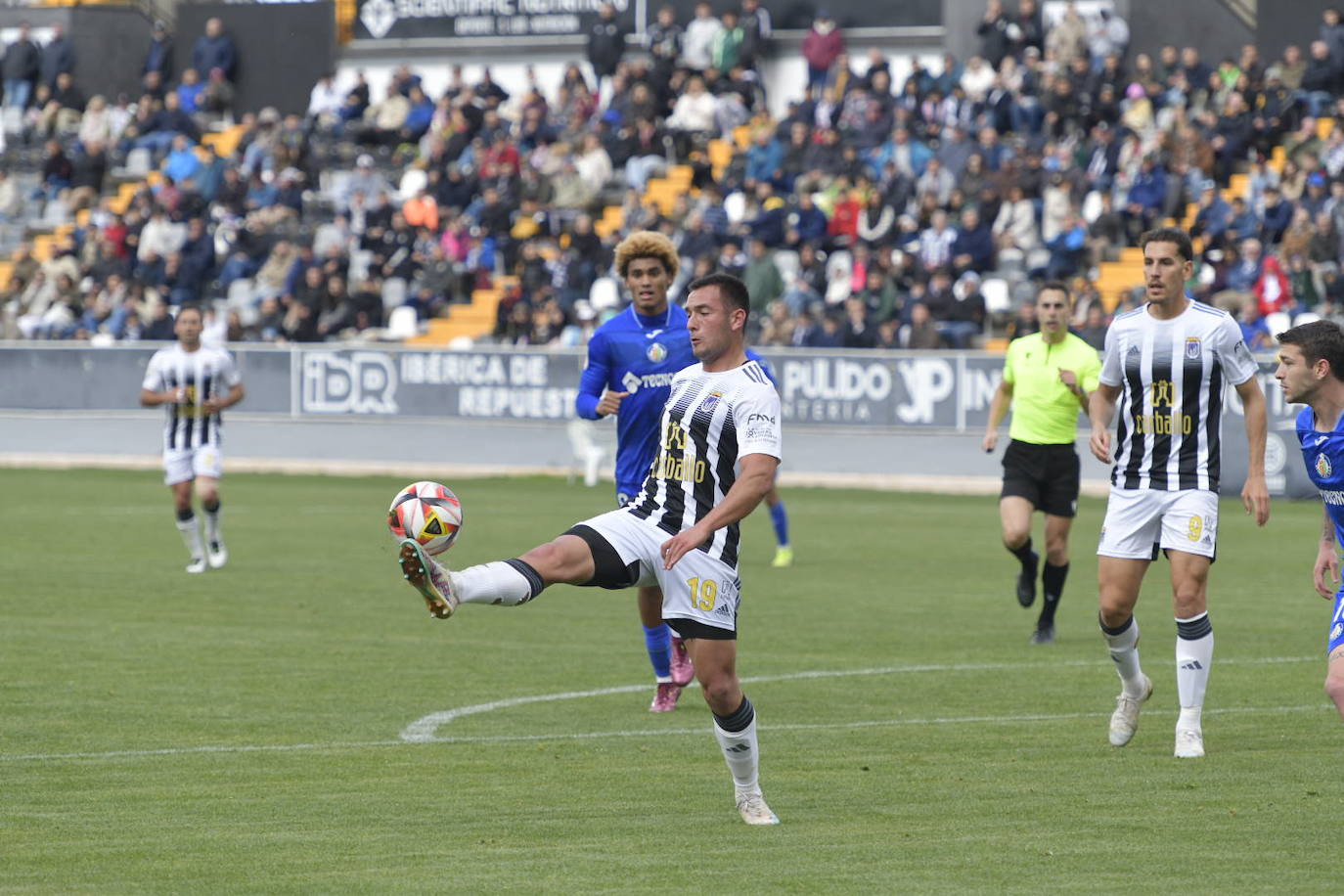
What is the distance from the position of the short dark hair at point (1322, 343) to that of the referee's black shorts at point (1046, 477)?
6557 mm

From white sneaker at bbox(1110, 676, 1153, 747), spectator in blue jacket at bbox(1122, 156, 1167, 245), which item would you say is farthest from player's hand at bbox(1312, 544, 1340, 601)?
spectator in blue jacket at bbox(1122, 156, 1167, 245)

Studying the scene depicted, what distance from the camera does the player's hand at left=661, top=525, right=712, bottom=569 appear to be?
24.4ft

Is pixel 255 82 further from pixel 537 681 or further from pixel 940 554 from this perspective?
pixel 537 681

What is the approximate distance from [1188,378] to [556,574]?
143 inches

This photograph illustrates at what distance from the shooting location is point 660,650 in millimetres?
11156

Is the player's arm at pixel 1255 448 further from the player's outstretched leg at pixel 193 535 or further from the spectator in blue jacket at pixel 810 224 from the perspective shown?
the spectator in blue jacket at pixel 810 224

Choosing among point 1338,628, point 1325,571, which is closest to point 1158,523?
point 1325,571

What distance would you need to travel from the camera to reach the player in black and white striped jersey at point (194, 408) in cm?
1911

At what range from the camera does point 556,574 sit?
773cm

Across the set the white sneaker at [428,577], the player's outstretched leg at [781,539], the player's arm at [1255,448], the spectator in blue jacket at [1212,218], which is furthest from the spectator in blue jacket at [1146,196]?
the white sneaker at [428,577]

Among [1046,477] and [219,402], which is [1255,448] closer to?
[1046,477]

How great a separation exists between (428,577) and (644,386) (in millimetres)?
4064

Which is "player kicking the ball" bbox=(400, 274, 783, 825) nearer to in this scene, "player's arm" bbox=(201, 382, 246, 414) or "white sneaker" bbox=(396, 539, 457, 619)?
"white sneaker" bbox=(396, 539, 457, 619)

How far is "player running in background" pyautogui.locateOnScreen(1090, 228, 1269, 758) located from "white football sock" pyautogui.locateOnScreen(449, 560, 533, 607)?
3403 mm
